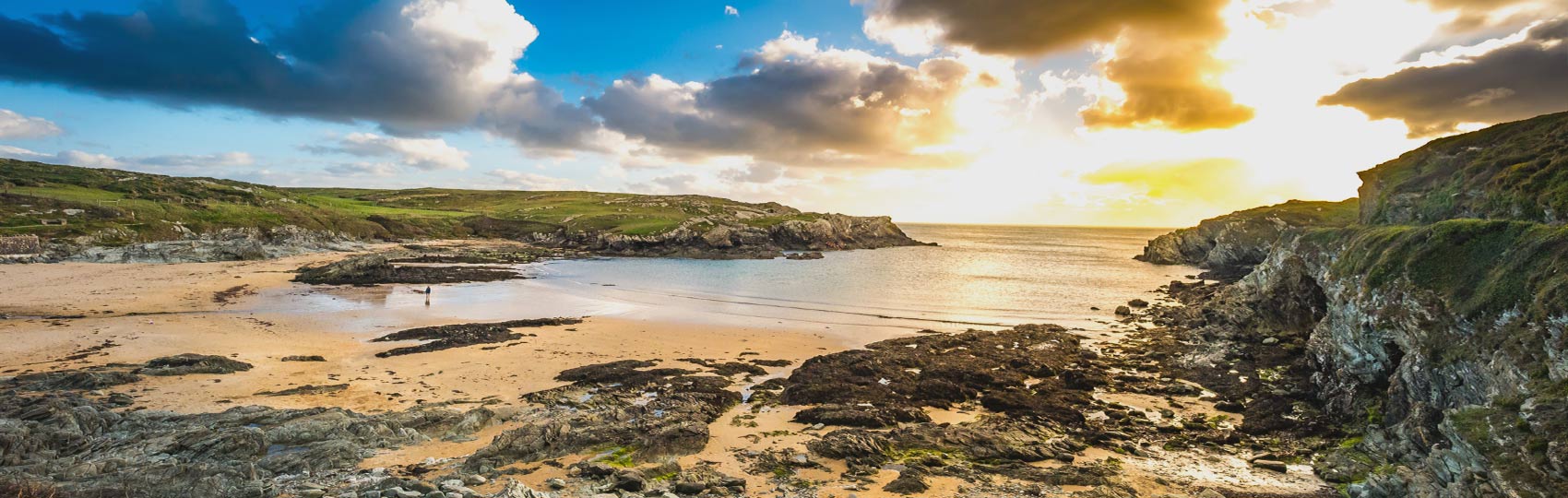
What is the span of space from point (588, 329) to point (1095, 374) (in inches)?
969

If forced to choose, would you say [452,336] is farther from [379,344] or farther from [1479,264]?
[1479,264]

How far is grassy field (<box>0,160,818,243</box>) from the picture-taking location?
59.5 m

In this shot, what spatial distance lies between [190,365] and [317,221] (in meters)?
77.6

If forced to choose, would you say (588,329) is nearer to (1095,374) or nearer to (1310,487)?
(1095,374)

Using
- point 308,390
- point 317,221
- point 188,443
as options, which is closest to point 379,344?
point 308,390

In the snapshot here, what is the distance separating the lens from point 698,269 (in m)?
69.6

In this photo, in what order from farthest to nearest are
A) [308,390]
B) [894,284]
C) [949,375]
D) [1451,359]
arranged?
[894,284], [949,375], [308,390], [1451,359]

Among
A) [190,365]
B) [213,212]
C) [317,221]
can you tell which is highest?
[213,212]

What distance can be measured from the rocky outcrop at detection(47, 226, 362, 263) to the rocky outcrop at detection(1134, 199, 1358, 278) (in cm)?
10115

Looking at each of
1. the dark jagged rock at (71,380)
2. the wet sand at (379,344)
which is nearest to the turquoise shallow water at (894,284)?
the wet sand at (379,344)

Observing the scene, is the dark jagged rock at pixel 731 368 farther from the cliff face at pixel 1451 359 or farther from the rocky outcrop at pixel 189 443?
the cliff face at pixel 1451 359

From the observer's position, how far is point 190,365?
65.7ft

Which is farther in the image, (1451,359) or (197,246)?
(197,246)

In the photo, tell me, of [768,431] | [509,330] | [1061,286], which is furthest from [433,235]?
[768,431]
